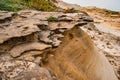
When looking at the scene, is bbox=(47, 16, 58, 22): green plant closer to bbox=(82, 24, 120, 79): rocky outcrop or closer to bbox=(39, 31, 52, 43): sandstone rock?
bbox=(39, 31, 52, 43): sandstone rock

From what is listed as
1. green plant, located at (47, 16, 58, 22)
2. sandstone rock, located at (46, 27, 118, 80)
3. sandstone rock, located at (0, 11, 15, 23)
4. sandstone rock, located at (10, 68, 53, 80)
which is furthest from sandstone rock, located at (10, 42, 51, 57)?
green plant, located at (47, 16, 58, 22)

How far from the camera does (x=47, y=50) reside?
6.06 metres

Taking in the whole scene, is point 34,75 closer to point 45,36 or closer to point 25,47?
point 25,47

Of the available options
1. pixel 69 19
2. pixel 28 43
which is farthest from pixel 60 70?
pixel 69 19

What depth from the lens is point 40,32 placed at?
21.7 ft

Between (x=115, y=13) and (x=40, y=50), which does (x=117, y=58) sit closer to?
(x=40, y=50)

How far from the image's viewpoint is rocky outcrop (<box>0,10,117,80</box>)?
548cm

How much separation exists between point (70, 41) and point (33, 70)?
223 centimetres

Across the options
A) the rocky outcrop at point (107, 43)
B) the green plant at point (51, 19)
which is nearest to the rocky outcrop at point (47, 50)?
the green plant at point (51, 19)

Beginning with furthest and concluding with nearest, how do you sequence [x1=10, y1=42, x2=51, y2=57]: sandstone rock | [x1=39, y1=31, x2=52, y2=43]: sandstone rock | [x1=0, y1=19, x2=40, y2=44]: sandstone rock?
[x1=39, y1=31, x2=52, y2=43]: sandstone rock, [x1=0, y1=19, x2=40, y2=44]: sandstone rock, [x1=10, y1=42, x2=51, y2=57]: sandstone rock

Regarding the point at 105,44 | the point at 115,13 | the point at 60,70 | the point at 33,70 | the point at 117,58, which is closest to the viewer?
the point at 33,70

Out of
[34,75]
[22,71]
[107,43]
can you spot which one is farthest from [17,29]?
[107,43]

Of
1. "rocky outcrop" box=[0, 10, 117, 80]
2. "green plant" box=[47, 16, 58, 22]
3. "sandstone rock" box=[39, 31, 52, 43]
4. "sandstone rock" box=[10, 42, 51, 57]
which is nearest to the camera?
"rocky outcrop" box=[0, 10, 117, 80]

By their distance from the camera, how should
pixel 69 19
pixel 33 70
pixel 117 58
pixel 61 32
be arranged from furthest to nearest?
pixel 117 58
pixel 69 19
pixel 61 32
pixel 33 70
